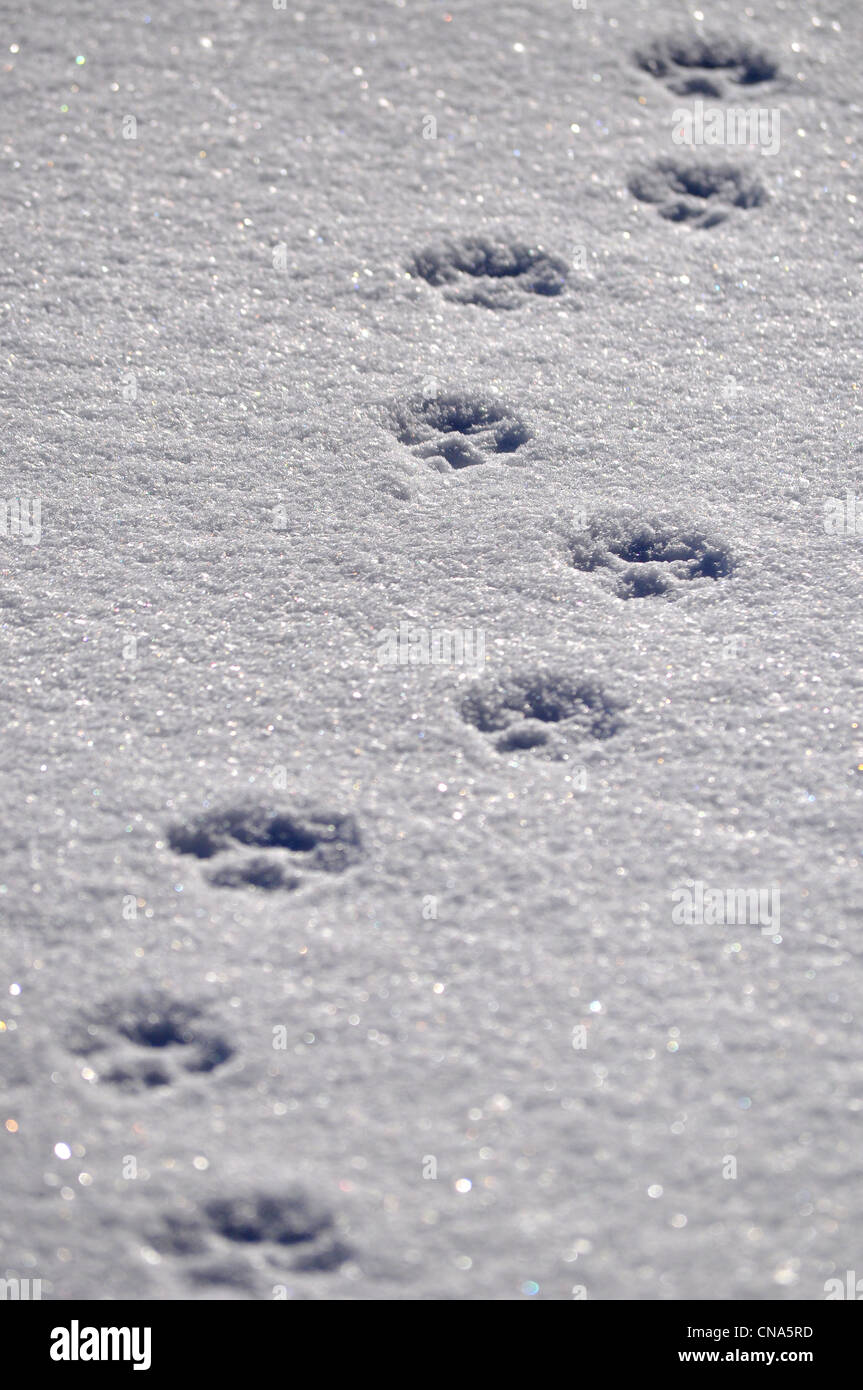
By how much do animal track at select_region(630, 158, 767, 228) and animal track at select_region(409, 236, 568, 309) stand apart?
31cm

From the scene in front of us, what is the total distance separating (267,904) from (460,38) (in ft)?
7.23

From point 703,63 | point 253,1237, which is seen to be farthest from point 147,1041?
point 703,63

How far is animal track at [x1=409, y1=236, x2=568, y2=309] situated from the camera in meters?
2.28

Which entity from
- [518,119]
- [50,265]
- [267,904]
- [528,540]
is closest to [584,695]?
[528,540]

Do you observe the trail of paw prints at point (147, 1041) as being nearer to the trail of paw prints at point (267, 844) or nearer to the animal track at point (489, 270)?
the trail of paw prints at point (267, 844)

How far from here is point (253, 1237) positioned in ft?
3.75

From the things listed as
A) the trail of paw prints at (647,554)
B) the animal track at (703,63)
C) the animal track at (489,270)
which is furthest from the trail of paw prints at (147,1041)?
the animal track at (703,63)

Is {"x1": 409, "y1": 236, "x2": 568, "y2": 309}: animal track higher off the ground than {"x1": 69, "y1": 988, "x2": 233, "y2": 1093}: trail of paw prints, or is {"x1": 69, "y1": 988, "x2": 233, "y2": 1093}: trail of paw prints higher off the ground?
{"x1": 409, "y1": 236, "x2": 568, "y2": 309}: animal track

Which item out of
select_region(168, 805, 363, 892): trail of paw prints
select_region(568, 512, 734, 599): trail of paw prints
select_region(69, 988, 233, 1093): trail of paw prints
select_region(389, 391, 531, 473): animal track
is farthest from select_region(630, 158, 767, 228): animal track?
select_region(69, 988, 233, 1093): trail of paw prints

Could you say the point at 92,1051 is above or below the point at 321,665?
below

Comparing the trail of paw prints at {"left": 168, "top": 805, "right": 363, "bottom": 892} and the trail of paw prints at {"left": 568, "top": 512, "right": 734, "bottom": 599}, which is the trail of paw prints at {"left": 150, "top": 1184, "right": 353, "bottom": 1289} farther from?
the trail of paw prints at {"left": 568, "top": 512, "right": 734, "bottom": 599}

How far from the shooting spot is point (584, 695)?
1616mm

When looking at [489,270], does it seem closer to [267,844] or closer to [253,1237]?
[267,844]
